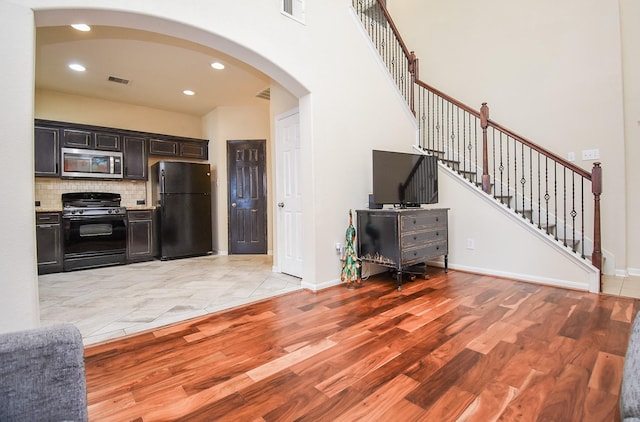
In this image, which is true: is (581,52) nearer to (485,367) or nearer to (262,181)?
(485,367)

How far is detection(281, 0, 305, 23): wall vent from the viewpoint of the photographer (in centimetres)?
305

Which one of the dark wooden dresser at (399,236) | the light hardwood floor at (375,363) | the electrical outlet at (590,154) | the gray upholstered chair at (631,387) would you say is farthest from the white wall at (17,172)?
the electrical outlet at (590,154)

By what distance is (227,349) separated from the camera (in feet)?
6.63

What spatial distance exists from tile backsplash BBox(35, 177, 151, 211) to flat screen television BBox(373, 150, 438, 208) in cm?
439

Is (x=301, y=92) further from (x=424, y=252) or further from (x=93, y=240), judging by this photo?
(x=93, y=240)

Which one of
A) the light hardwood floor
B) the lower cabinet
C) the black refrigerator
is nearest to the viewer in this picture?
the light hardwood floor

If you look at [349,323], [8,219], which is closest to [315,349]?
[349,323]

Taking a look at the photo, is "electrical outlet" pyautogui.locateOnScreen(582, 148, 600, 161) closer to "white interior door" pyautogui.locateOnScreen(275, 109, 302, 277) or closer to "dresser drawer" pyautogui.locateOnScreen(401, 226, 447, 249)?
"dresser drawer" pyautogui.locateOnScreen(401, 226, 447, 249)

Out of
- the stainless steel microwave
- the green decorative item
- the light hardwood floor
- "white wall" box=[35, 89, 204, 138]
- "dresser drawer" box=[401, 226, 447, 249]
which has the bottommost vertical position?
the light hardwood floor

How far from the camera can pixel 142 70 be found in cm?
421

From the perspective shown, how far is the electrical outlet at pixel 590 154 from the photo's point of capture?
3.83m

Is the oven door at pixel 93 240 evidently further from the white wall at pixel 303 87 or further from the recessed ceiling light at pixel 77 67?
the white wall at pixel 303 87

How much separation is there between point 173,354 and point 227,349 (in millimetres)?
334

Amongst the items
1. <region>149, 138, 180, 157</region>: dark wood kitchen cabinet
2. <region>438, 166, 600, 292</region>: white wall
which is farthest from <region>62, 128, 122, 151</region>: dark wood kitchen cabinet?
<region>438, 166, 600, 292</region>: white wall
